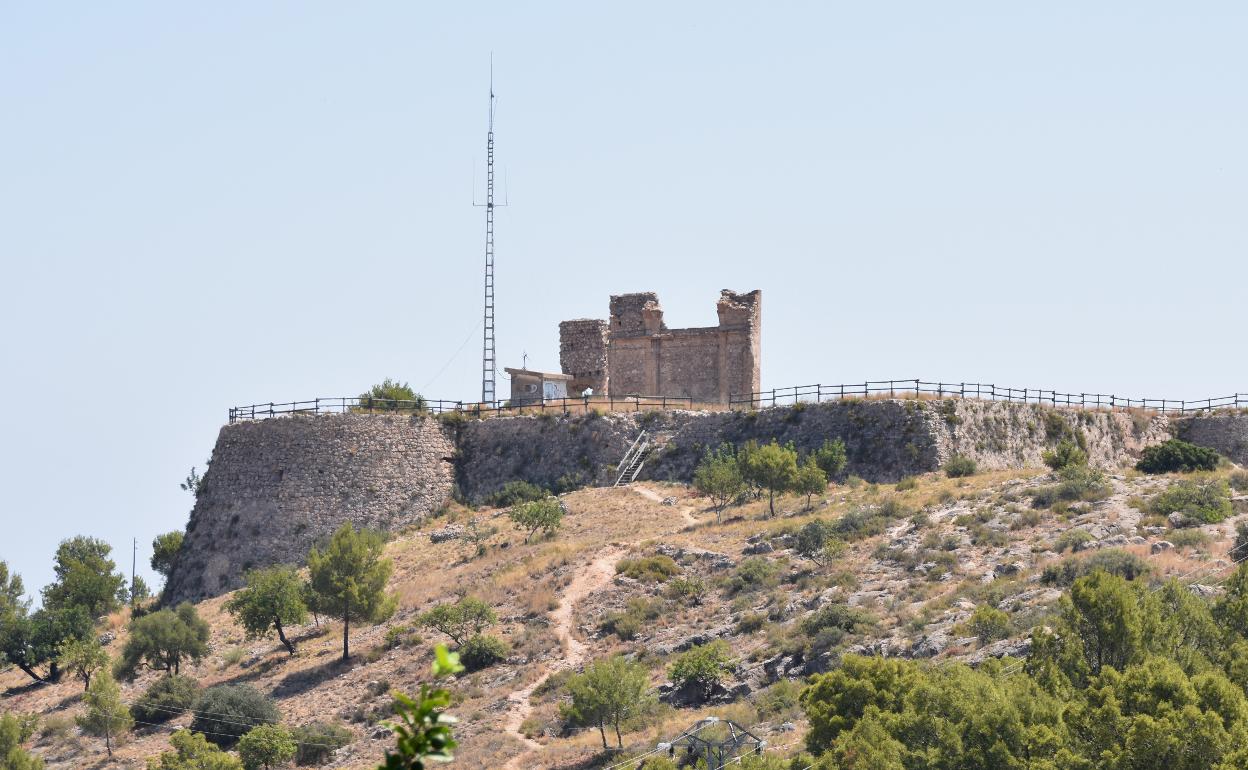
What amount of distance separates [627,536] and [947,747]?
22.7 meters

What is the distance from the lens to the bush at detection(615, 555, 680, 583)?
4269 cm

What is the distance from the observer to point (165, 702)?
4231 centimetres

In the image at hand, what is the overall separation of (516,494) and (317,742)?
59.5 feet

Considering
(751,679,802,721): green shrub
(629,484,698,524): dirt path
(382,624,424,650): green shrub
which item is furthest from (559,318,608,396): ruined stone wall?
(751,679,802,721): green shrub

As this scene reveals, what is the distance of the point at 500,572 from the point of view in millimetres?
46750

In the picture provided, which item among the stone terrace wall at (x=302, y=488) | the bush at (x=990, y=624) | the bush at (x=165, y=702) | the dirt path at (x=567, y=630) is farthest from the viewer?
the stone terrace wall at (x=302, y=488)

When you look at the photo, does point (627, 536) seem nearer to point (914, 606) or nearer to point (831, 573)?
point (831, 573)

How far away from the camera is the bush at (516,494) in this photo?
5419 cm

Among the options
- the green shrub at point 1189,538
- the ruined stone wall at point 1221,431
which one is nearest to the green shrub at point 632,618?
the green shrub at point 1189,538

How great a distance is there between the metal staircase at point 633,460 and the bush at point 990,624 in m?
22.2

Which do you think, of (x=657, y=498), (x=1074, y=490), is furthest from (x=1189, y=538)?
(x=657, y=498)

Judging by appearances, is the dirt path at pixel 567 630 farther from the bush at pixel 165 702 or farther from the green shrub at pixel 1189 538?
the green shrub at pixel 1189 538

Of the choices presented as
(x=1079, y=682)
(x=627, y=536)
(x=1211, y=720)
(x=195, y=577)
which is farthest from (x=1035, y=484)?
(x=195, y=577)

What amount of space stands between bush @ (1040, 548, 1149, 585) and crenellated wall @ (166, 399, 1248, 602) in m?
15.9
